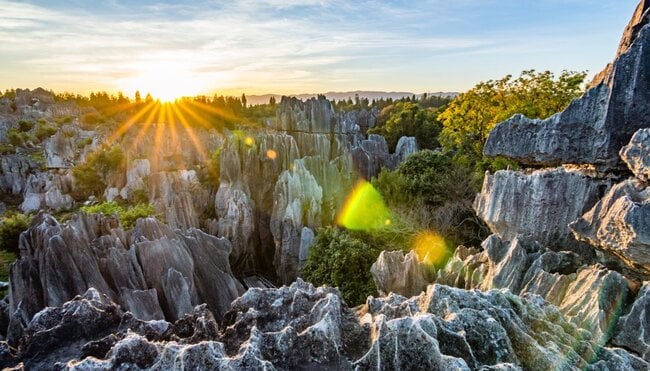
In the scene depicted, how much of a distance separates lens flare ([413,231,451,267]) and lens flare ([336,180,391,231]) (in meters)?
1.94

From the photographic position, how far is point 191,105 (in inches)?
2995

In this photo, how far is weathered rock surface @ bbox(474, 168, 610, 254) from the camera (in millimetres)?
9102

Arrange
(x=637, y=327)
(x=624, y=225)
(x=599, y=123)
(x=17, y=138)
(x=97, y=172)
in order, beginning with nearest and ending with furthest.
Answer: (x=637, y=327)
(x=624, y=225)
(x=599, y=123)
(x=97, y=172)
(x=17, y=138)

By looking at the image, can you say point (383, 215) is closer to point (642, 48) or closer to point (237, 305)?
point (642, 48)

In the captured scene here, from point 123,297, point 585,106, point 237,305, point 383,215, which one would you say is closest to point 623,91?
point 585,106

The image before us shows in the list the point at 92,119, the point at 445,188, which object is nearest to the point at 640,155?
the point at 445,188

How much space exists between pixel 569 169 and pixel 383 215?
986 centimetres

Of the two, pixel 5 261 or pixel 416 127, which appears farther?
pixel 416 127

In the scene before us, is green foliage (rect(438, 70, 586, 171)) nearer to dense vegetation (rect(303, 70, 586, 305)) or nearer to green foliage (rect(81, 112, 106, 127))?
dense vegetation (rect(303, 70, 586, 305))

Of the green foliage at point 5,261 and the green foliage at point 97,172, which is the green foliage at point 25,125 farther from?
the green foliage at point 5,261

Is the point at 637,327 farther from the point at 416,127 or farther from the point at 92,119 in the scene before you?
the point at 92,119

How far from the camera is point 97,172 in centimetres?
3409

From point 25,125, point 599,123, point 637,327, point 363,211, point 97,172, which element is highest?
point 599,123

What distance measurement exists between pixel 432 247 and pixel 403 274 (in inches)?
181
